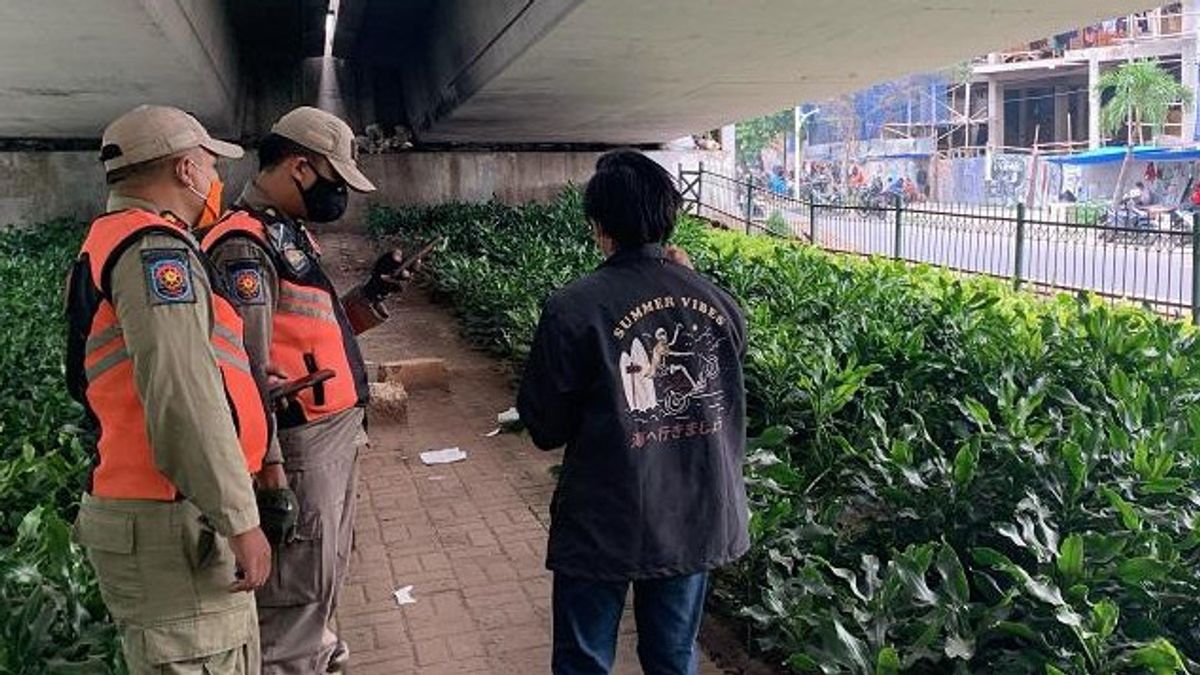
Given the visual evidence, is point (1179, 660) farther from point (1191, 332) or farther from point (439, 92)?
point (439, 92)

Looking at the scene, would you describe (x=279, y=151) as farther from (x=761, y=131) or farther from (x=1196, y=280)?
(x=761, y=131)

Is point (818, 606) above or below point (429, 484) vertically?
above

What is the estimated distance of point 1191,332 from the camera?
493 centimetres

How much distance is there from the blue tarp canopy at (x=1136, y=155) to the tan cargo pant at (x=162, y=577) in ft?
100

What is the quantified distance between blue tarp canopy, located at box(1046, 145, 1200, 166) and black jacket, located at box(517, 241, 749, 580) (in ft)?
97.8

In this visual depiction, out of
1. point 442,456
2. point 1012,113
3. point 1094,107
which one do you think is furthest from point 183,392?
point 1012,113

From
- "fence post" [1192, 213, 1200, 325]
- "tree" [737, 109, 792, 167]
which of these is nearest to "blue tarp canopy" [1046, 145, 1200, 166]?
"tree" [737, 109, 792, 167]

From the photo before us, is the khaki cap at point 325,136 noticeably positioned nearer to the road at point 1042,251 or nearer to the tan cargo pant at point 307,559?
the tan cargo pant at point 307,559

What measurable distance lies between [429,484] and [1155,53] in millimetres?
32910

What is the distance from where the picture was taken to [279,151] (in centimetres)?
276

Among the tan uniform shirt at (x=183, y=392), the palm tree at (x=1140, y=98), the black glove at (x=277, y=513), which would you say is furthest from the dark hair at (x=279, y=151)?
the palm tree at (x=1140, y=98)

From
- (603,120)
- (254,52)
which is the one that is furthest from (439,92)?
(254,52)

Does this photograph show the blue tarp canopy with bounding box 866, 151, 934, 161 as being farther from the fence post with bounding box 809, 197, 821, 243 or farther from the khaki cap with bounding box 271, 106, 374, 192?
the khaki cap with bounding box 271, 106, 374, 192

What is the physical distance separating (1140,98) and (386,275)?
29705mm
